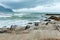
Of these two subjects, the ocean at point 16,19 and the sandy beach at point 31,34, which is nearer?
the sandy beach at point 31,34

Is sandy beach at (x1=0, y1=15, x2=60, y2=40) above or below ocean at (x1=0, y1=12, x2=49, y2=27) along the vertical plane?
above

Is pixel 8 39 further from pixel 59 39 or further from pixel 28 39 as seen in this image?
pixel 59 39

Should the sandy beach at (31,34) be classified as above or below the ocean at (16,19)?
above

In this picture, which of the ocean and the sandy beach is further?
the ocean

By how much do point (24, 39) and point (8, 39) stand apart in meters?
1.15

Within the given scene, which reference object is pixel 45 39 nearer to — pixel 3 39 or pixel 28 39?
pixel 28 39

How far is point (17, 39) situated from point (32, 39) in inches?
42.4

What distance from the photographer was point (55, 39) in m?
13.2

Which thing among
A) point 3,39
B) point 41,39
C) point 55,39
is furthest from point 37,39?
point 3,39

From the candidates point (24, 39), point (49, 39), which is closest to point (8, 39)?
point (24, 39)

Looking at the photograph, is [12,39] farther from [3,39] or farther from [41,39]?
[41,39]

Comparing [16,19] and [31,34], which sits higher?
[31,34]

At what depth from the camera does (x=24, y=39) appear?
1330 centimetres

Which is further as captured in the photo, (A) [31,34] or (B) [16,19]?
(B) [16,19]
